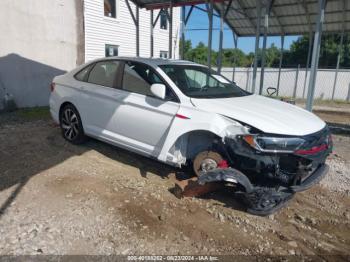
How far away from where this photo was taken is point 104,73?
5117mm

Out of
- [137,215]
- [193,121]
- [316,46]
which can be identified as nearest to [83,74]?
[193,121]

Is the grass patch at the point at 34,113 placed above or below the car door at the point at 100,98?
below

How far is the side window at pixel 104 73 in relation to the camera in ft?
16.2

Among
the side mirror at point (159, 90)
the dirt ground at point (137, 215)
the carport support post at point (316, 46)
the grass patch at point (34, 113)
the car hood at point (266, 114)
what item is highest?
the carport support post at point (316, 46)

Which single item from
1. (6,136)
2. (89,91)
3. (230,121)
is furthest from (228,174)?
(6,136)

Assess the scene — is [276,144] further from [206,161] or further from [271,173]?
[206,161]

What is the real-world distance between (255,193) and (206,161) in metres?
0.72

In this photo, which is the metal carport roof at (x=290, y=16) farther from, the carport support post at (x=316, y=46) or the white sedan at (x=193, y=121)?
the white sedan at (x=193, y=121)

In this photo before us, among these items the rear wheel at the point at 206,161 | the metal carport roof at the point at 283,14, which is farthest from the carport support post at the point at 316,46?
the rear wheel at the point at 206,161

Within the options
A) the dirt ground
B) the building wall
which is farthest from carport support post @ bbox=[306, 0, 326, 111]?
the building wall

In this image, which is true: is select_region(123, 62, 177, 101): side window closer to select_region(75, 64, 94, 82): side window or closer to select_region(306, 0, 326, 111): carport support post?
select_region(75, 64, 94, 82): side window

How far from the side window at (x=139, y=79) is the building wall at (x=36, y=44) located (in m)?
5.95

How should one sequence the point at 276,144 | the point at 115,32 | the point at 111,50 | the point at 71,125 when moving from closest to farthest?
the point at 276,144 → the point at 71,125 → the point at 115,32 → the point at 111,50

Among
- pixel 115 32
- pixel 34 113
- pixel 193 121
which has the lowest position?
pixel 34 113
